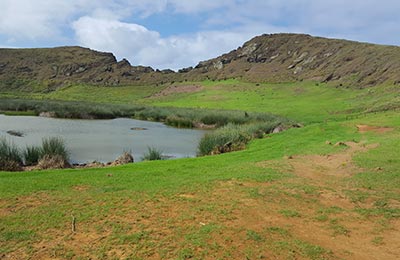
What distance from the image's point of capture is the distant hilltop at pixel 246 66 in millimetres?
84750

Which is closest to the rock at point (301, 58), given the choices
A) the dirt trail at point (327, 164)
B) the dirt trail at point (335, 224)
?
the dirt trail at point (327, 164)

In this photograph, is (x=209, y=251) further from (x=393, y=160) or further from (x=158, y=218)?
(x=393, y=160)

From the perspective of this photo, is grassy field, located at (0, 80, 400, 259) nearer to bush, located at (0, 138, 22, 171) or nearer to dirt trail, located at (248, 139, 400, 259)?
dirt trail, located at (248, 139, 400, 259)

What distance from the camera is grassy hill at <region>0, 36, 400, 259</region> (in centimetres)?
829

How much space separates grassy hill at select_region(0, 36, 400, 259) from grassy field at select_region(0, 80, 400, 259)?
0.10ft

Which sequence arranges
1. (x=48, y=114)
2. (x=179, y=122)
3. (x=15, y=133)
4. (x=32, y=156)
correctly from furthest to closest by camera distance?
(x=48, y=114)
(x=179, y=122)
(x=15, y=133)
(x=32, y=156)

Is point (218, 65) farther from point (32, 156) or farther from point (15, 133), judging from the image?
point (32, 156)

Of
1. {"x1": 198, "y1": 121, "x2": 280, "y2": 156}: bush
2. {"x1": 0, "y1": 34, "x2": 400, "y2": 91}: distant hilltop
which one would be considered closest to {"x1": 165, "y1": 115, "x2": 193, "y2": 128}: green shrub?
{"x1": 198, "y1": 121, "x2": 280, "y2": 156}: bush

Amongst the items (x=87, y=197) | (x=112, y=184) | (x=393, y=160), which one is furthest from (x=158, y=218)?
(x=393, y=160)

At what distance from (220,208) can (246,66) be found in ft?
399

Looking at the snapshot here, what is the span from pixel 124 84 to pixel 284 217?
119 metres

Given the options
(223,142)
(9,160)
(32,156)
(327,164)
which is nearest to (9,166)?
(9,160)

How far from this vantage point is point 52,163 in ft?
68.2

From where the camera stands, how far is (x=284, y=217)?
1020 cm
